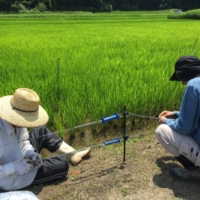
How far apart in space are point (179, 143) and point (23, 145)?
1.02 meters

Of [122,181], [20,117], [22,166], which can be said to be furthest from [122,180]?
[20,117]

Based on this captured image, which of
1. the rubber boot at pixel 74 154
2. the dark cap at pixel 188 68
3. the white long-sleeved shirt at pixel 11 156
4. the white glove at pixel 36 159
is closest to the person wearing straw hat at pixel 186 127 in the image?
the dark cap at pixel 188 68

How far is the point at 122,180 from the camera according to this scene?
79.0 inches

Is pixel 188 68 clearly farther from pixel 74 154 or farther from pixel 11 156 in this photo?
pixel 11 156

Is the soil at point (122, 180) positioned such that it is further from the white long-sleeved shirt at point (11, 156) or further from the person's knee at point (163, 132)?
the person's knee at point (163, 132)

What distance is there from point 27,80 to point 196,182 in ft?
6.96

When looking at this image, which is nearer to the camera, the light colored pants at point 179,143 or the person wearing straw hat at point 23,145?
the person wearing straw hat at point 23,145

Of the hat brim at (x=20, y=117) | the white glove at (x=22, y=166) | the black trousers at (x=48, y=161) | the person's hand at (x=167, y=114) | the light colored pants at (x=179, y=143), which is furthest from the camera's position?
the person's hand at (x=167, y=114)

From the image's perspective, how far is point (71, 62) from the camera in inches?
175

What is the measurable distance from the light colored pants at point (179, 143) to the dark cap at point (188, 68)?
350 mm

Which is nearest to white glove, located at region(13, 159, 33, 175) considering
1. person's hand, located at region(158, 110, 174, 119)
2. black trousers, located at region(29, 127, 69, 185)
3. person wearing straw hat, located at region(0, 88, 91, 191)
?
person wearing straw hat, located at region(0, 88, 91, 191)

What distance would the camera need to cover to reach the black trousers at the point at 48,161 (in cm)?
201

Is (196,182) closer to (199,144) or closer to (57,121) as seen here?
(199,144)

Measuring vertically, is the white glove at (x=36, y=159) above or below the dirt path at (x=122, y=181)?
above
